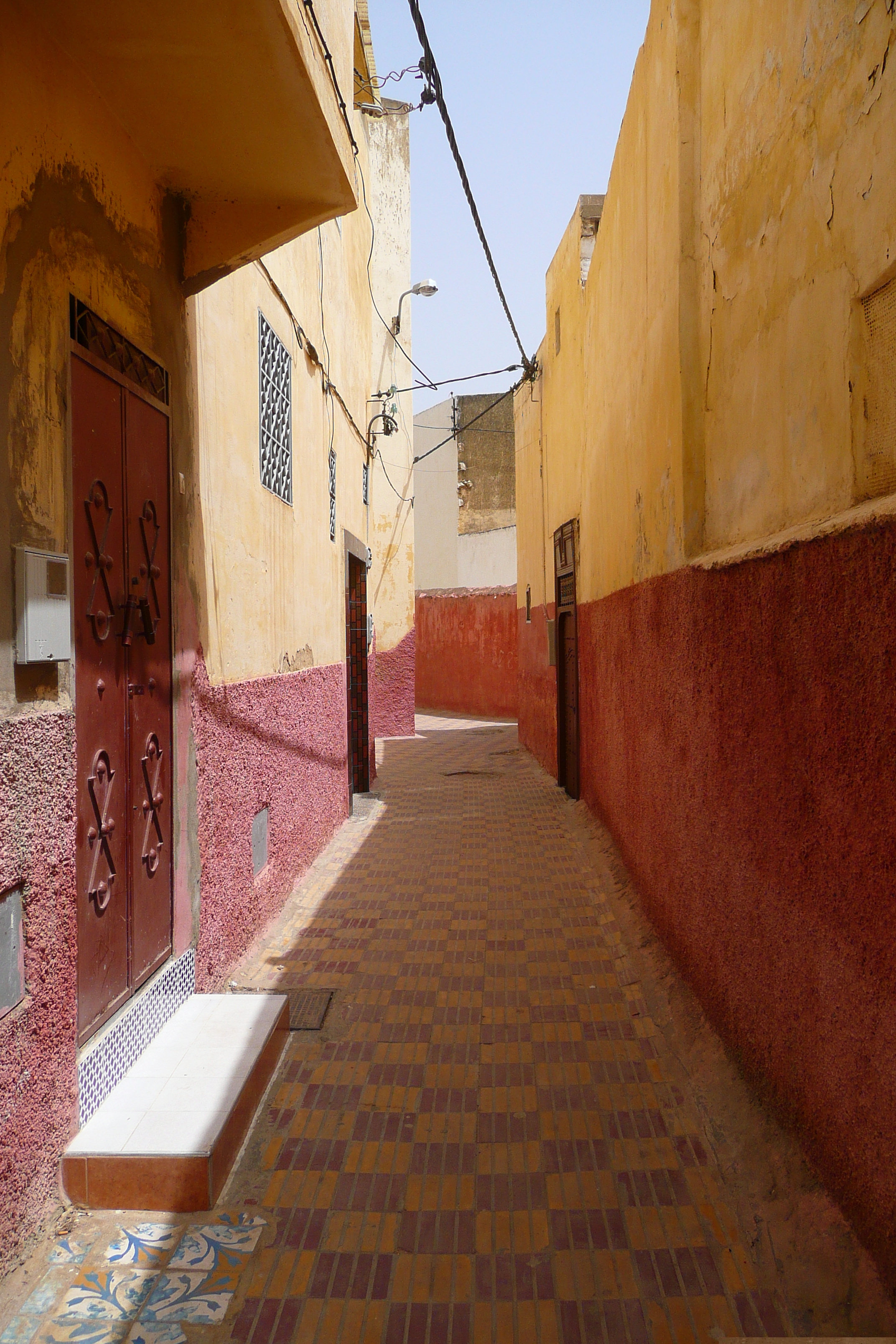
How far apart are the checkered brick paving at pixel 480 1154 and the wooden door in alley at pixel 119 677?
0.83m

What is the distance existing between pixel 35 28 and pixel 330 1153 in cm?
358

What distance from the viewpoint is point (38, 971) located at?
2395 mm

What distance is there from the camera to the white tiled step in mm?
2535

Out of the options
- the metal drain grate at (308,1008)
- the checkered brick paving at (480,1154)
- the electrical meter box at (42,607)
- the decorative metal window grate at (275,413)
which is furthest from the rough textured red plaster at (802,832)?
the decorative metal window grate at (275,413)

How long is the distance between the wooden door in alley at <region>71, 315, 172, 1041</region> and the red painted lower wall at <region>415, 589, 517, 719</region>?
13994 millimetres

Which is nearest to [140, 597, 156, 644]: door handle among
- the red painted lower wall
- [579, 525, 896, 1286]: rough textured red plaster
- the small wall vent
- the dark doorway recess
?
[579, 525, 896, 1286]: rough textured red plaster

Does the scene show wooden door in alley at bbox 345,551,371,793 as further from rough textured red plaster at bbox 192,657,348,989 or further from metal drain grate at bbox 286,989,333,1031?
metal drain grate at bbox 286,989,333,1031

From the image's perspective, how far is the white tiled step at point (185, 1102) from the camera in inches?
99.8

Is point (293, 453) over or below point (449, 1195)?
over

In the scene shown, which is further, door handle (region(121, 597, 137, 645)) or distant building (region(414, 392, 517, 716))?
distant building (region(414, 392, 517, 716))

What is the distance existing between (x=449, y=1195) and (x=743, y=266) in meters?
3.30

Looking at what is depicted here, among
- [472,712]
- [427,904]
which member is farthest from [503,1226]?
[472,712]

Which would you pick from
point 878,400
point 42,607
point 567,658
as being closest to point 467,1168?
point 42,607

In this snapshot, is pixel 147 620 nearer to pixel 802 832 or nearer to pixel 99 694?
pixel 99 694
